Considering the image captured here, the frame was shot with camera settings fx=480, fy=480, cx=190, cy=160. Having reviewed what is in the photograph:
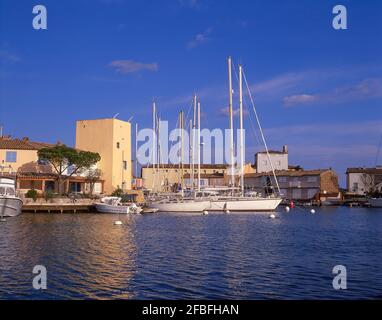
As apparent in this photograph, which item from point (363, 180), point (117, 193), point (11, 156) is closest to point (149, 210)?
point (117, 193)

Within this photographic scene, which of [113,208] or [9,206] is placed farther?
[113,208]

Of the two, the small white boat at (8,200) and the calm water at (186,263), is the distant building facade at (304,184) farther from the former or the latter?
the calm water at (186,263)

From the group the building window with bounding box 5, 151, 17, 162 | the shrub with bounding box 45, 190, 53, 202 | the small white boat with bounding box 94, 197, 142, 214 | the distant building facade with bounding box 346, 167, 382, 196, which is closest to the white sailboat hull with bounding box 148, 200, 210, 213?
the small white boat with bounding box 94, 197, 142, 214

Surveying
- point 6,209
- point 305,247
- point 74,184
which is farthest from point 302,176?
point 305,247

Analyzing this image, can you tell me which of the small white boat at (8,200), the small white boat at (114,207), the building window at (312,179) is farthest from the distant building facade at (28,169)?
the building window at (312,179)

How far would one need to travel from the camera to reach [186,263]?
22.1 meters

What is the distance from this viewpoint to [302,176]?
105 metres

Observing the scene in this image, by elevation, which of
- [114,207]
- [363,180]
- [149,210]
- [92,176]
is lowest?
[149,210]

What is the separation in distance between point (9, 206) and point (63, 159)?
21.0 m

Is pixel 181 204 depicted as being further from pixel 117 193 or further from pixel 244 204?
pixel 117 193

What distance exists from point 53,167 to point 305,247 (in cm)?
5254

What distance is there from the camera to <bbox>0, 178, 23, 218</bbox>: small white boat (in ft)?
151
